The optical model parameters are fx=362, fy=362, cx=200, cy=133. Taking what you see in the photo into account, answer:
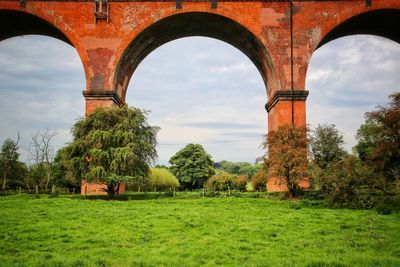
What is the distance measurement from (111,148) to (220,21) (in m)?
10.8

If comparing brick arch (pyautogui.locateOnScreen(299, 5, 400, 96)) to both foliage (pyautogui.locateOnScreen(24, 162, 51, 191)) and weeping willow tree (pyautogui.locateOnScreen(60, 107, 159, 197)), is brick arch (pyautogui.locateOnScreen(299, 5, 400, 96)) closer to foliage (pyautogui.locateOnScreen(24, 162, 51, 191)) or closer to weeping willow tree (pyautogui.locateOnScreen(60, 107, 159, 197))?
weeping willow tree (pyautogui.locateOnScreen(60, 107, 159, 197))

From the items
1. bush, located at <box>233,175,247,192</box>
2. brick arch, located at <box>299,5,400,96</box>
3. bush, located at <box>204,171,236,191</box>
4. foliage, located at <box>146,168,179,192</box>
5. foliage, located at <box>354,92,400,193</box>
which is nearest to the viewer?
foliage, located at <box>354,92,400,193</box>

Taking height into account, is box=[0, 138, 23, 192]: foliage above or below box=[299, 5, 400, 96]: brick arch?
below

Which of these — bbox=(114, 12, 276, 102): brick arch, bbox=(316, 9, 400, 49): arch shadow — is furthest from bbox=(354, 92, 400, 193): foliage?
bbox=(316, 9, 400, 49): arch shadow

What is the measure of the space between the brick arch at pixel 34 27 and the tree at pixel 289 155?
38.3 ft

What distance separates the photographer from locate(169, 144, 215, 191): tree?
1661 inches

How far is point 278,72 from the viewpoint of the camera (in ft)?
69.1

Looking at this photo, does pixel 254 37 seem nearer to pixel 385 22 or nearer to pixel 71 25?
pixel 385 22

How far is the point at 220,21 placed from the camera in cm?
2230

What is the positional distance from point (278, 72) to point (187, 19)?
6507 millimetres

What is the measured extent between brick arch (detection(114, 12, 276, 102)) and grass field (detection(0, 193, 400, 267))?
1149cm

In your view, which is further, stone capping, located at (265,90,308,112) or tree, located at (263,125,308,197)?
stone capping, located at (265,90,308,112)

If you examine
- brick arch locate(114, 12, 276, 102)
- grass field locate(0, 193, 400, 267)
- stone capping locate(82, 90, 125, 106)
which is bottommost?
grass field locate(0, 193, 400, 267)

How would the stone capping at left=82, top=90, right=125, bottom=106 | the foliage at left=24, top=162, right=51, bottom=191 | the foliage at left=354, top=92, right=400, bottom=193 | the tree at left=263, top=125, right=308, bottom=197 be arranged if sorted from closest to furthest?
the foliage at left=354, top=92, right=400, bottom=193, the tree at left=263, top=125, right=308, bottom=197, the stone capping at left=82, top=90, right=125, bottom=106, the foliage at left=24, top=162, right=51, bottom=191
